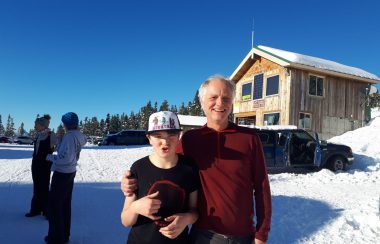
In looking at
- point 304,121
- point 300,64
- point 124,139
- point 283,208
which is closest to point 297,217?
point 283,208

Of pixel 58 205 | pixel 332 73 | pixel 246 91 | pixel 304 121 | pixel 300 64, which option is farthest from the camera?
pixel 246 91

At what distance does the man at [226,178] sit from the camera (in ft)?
8.21

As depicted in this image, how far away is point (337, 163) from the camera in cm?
1320

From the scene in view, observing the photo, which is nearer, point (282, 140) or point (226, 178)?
point (226, 178)

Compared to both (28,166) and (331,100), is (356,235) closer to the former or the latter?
(28,166)

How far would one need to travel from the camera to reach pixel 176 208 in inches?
97.4

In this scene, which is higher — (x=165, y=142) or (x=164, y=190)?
(x=165, y=142)

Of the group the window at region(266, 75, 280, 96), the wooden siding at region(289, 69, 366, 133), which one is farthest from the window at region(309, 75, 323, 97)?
the window at region(266, 75, 280, 96)

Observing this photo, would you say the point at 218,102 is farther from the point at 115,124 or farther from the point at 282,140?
the point at 115,124

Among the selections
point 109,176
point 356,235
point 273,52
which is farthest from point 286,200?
point 273,52

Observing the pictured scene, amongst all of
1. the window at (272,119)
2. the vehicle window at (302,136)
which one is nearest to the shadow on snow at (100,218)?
the vehicle window at (302,136)

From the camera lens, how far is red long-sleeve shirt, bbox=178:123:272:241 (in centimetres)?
251

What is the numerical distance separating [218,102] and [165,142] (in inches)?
19.4

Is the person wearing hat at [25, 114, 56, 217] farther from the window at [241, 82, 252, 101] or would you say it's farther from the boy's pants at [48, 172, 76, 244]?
the window at [241, 82, 252, 101]
